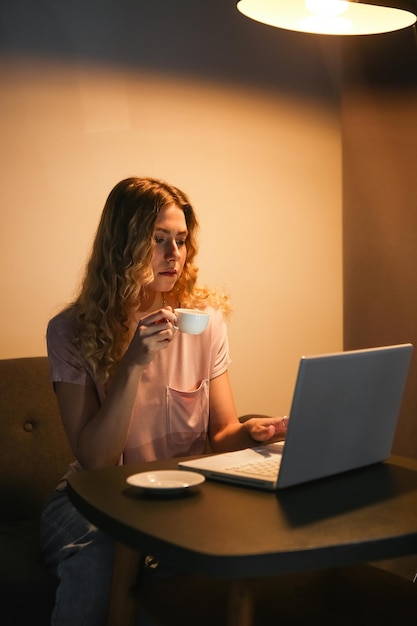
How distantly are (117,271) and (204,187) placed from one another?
0.95m

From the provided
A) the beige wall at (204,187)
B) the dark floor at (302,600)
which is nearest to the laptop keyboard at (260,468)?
the dark floor at (302,600)

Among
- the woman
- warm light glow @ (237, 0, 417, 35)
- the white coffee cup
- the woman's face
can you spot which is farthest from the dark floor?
warm light glow @ (237, 0, 417, 35)

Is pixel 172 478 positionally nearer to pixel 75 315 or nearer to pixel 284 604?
pixel 284 604

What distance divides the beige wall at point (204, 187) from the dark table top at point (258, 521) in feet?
4.11

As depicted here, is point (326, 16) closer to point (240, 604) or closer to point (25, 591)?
point (240, 604)

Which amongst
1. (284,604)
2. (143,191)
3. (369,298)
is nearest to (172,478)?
(284,604)

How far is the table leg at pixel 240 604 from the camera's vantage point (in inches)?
55.7

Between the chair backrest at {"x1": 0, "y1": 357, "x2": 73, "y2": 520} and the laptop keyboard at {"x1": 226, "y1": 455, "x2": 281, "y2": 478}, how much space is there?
0.93 m

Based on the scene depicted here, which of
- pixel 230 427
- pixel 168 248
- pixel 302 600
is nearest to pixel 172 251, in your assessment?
pixel 168 248

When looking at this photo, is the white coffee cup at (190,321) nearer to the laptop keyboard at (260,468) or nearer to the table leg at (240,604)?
the laptop keyboard at (260,468)

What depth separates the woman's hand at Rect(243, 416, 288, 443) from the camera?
1.98m

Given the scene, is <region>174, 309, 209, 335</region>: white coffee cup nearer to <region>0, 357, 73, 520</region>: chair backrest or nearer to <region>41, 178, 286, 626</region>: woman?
<region>41, 178, 286, 626</region>: woman

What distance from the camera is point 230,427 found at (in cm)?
225

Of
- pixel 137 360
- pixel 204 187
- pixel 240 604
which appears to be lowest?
pixel 240 604
